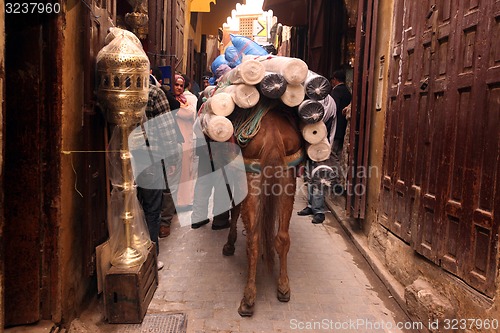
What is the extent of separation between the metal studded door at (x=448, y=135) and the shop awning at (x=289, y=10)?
5644 mm

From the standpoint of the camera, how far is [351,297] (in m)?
3.47

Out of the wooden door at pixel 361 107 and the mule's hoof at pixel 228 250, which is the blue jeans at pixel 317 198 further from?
the mule's hoof at pixel 228 250

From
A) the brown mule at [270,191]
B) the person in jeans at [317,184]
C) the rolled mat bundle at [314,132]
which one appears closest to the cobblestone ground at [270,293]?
the brown mule at [270,191]

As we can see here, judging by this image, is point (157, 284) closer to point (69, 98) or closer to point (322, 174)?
point (69, 98)

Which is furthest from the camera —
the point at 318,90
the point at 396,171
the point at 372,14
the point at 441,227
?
the point at 372,14

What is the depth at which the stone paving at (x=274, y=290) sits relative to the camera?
A: 3051 mm

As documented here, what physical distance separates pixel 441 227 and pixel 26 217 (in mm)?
2813

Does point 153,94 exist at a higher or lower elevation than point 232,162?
higher

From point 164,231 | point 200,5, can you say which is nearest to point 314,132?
point 164,231

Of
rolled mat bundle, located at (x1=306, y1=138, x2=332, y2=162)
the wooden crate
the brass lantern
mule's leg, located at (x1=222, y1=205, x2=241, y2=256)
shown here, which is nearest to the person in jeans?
mule's leg, located at (x1=222, y1=205, x2=241, y2=256)

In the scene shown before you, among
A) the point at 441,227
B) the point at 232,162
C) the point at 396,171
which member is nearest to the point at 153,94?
the point at 232,162

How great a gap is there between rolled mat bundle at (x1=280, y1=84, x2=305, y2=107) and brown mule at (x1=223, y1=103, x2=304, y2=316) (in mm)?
156

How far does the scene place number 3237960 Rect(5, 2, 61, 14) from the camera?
2301 mm

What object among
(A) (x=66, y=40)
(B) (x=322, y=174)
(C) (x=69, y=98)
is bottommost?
(B) (x=322, y=174)
